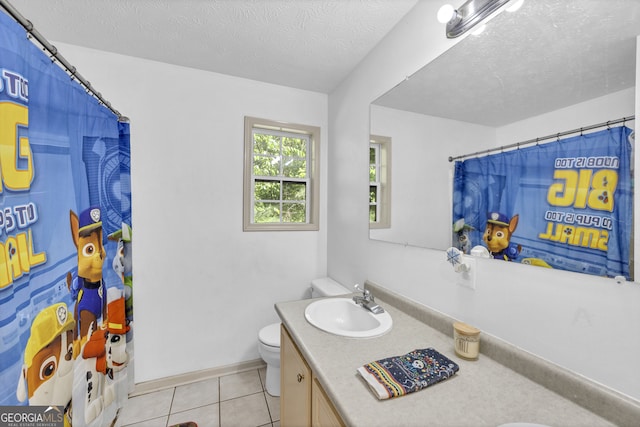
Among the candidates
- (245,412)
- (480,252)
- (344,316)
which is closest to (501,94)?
(480,252)

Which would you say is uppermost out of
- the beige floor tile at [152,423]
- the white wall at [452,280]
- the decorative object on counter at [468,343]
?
the white wall at [452,280]

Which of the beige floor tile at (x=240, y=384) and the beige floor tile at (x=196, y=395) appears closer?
the beige floor tile at (x=196, y=395)

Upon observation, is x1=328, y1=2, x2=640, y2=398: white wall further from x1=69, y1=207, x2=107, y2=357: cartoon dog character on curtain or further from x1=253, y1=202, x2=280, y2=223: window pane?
x1=69, y1=207, x2=107, y2=357: cartoon dog character on curtain

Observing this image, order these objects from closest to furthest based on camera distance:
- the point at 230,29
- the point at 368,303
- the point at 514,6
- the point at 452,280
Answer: the point at 514,6, the point at 452,280, the point at 368,303, the point at 230,29

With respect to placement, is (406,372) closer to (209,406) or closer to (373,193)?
(373,193)

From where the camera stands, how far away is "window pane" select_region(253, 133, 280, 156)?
7.64ft

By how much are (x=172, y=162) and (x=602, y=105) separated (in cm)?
230

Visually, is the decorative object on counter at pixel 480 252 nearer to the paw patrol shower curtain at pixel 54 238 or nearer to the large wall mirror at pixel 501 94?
the large wall mirror at pixel 501 94

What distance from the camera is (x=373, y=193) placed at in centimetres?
171

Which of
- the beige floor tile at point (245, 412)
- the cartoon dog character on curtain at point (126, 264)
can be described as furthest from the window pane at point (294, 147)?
the beige floor tile at point (245, 412)

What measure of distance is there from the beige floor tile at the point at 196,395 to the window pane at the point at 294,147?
6.66ft

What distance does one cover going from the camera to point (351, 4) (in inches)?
54.5

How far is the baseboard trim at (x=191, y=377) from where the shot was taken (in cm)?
191

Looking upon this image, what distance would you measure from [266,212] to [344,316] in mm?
1242
